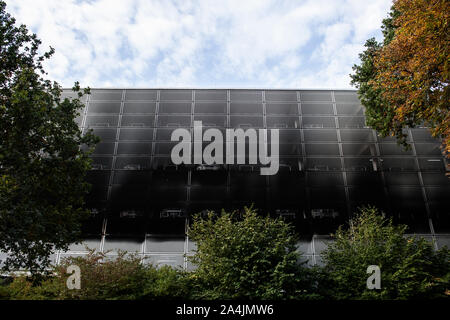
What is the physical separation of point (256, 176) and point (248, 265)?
8969mm

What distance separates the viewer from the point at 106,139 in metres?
21.3

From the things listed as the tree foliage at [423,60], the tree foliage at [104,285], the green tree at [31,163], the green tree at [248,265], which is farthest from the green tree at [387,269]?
the green tree at [31,163]

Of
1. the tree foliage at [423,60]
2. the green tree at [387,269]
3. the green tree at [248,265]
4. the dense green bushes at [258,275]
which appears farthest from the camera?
the green tree at [387,269]

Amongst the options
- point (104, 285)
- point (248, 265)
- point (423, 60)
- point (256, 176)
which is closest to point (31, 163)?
point (104, 285)

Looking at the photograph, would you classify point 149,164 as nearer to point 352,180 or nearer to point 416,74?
point 352,180

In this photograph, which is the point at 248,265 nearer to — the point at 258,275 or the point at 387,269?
the point at 258,275

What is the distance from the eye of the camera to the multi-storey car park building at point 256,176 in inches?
739

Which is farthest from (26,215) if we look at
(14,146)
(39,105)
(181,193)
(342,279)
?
(342,279)

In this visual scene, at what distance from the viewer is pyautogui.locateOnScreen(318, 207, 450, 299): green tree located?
1148cm

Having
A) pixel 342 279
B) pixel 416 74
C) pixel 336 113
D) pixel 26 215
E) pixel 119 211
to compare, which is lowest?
pixel 342 279

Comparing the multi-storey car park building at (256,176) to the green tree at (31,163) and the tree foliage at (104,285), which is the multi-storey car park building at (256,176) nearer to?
the tree foliage at (104,285)

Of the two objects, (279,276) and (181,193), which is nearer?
(279,276)

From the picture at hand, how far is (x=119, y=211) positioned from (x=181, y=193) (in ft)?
13.2

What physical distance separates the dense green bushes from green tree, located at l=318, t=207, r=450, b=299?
0.11 ft
